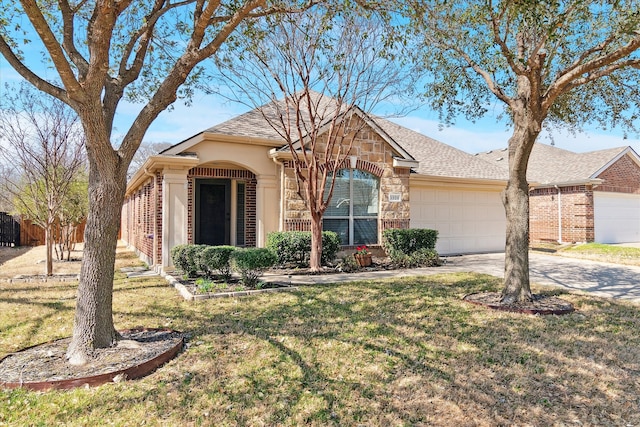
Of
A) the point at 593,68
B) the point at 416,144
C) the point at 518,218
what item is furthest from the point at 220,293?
the point at 416,144

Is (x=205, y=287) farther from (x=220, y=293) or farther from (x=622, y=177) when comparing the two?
(x=622, y=177)

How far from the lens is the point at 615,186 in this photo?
62.0 ft

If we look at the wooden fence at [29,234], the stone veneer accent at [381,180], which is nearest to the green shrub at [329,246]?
the stone veneer accent at [381,180]

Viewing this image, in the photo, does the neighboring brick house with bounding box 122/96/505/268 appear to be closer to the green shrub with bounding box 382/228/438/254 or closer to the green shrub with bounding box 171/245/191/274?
the green shrub with bounding box 382/228/438/254

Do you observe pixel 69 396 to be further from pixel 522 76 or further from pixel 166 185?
pixel 522 76

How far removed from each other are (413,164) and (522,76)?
5595 mm

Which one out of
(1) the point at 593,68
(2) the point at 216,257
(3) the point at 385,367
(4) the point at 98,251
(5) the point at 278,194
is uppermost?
(1) the point at 593,68

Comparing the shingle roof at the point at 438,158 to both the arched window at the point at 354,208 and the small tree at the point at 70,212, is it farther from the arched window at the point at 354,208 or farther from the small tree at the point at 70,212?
the small tree at the point at 70,212

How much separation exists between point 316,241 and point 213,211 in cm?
413

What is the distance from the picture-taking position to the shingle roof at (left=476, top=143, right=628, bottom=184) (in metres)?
18.3

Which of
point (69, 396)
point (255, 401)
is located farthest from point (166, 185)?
point (255, 401)

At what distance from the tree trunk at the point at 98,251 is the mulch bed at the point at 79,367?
7.4 inches

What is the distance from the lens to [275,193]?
1090 centimetres

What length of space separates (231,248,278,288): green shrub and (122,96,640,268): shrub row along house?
8.98 feet
